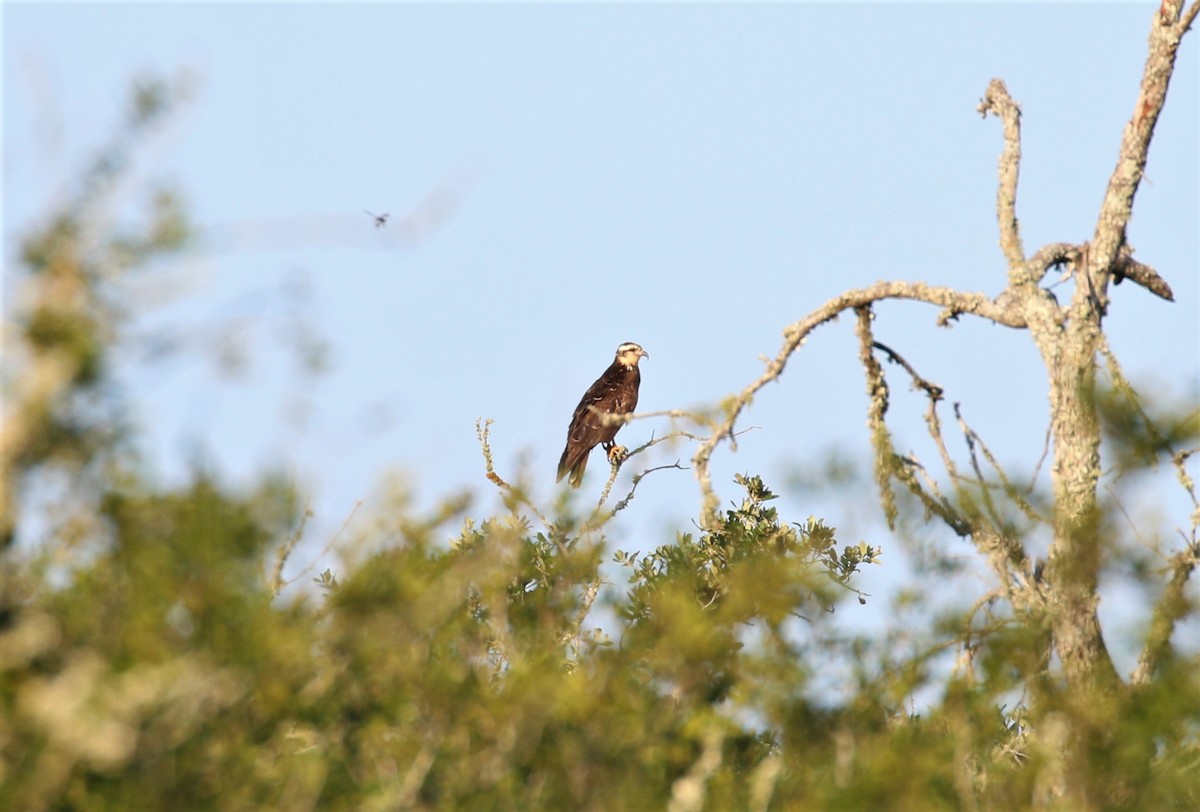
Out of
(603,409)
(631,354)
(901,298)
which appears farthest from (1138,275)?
(631,354)

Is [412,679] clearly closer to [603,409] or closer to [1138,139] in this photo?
[1138,139]

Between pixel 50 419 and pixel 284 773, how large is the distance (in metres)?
1.55

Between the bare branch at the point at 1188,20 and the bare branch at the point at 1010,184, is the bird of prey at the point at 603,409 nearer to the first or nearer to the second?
the bare branch at the point at 1010,184

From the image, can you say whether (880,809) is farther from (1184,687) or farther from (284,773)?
(284,773)

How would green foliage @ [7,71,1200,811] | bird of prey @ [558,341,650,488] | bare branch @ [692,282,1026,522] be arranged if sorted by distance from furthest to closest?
bird of prey @ [558,341,650,488]
bare branch @ [692,282,1026,522]
green foliage @ [7,71,1200,811]

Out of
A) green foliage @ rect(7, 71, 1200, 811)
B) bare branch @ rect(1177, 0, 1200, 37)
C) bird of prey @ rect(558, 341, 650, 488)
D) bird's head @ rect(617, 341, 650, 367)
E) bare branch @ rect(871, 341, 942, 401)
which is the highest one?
bird's head @ rect(617, 341, 650, 367)

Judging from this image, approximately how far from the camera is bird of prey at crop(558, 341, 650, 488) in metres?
16.0

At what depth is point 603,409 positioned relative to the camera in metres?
16.9

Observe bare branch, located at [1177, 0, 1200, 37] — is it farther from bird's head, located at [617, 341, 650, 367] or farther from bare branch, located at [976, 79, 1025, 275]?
bird's head, located at [617, 341, 650, 367]

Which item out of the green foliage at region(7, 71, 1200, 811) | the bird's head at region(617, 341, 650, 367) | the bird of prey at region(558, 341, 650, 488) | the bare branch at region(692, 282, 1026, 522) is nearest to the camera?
the green foliage at region(7, 71, 1200, 811)

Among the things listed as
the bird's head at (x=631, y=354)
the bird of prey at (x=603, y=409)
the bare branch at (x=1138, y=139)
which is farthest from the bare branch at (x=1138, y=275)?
the bird's head at (x=631, y=354)

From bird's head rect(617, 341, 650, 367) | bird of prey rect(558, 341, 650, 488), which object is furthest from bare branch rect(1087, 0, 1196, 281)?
bird's head rect(617, 341, 650, 367)

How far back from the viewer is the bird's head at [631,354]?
18672 millimetres

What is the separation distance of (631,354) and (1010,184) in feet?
36.6
